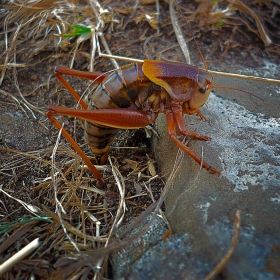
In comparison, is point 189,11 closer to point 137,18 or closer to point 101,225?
point 137,18

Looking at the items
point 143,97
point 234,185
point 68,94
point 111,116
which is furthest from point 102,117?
point 68,94

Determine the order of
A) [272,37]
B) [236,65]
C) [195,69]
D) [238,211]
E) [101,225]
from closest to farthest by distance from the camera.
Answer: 1. [238,211]
2. [101,225]
3. [195,69]
4. [236,65]
5. [272,37]

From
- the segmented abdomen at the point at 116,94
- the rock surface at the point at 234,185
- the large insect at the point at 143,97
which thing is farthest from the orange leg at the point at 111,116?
the rock surface at the point at 234,185

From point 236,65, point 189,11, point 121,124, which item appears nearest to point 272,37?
point 236,65

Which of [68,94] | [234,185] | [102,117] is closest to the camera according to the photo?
[234,185]

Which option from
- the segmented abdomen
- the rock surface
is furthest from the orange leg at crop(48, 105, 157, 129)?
the rock surface

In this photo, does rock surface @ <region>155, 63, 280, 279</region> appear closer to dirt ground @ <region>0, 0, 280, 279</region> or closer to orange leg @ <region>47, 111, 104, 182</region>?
dirt ground @ <region>0, 0, 280, 279</region>

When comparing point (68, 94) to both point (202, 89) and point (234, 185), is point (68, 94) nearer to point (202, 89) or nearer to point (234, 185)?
point (202, 89)
